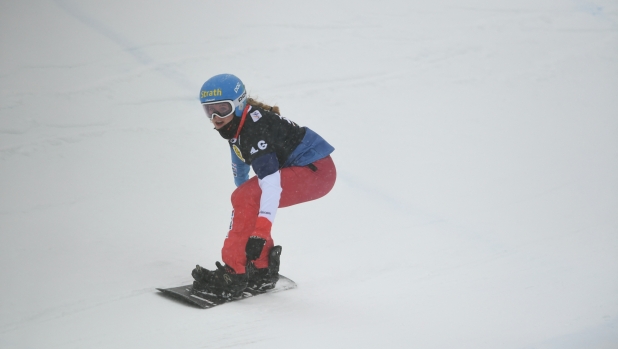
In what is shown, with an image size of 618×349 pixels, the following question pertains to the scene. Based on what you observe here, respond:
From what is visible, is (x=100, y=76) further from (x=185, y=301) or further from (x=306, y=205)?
(x=185, y=301)

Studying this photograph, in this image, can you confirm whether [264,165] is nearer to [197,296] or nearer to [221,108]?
[221,108]

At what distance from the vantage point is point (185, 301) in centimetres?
355

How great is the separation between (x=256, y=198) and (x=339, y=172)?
2297 mm

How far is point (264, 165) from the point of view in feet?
11.7

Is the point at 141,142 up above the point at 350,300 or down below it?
above

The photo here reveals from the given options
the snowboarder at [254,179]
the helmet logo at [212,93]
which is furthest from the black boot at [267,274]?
the helmet logo at [212,93]

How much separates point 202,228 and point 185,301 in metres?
1.31

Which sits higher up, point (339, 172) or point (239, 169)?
point (339, 172)

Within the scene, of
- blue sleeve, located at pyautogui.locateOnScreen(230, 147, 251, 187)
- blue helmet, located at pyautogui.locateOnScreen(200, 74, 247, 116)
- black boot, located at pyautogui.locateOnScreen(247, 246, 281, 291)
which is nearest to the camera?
blue helmet, located at pyautogui.locateOnScreen(200, 74, 247, 116)

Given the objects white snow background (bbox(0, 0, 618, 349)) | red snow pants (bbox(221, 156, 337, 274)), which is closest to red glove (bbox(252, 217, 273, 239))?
red snow pants (bbox(221, 156, 337, 274))

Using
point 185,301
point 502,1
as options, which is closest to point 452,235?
point 185,301

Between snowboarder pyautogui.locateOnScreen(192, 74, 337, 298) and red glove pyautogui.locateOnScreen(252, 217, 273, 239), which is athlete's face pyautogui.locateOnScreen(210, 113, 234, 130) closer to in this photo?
snowboarder pyautogui.locateOnScreen(192, 74, 337, 298)

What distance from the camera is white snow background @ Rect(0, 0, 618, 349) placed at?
3.52 m

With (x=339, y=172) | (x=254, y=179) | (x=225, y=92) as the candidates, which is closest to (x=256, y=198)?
(x=254, y=179)
